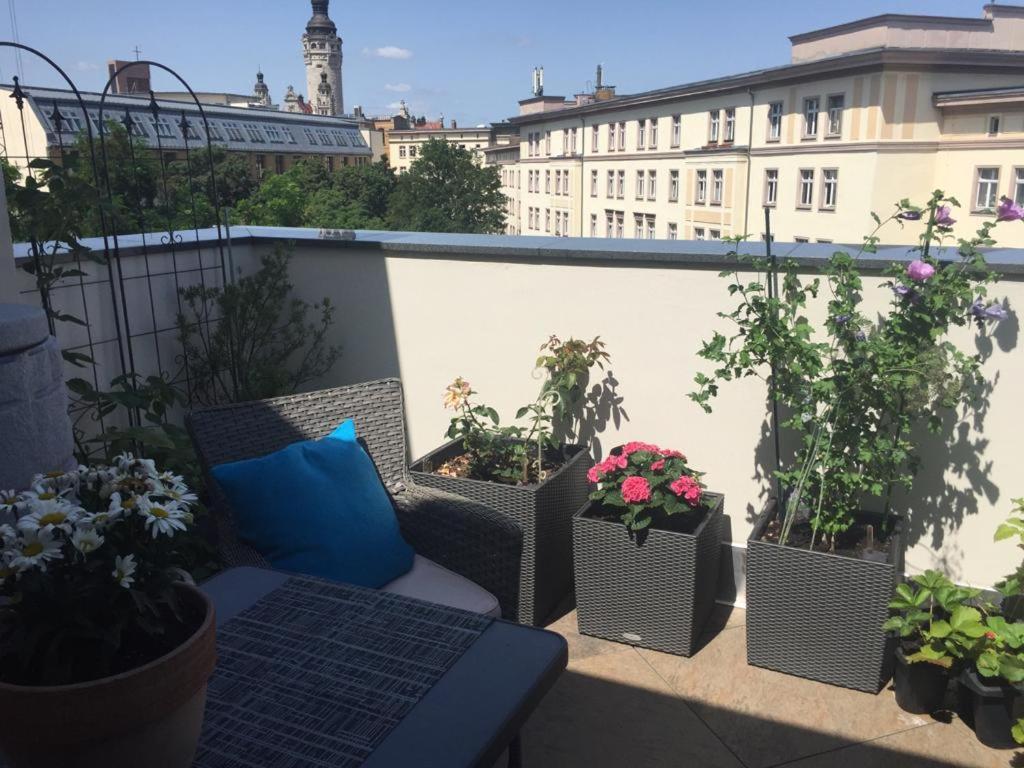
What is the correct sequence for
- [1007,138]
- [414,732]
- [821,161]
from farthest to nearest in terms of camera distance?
[821,161] < [1007,138] < [414,732]

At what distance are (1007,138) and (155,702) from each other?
26756 millimetres

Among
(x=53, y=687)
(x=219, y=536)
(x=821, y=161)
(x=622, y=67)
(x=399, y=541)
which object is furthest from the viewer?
(x=622, y=67)

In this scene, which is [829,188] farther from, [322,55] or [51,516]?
[322,55]

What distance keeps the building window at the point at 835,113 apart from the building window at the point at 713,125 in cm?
519

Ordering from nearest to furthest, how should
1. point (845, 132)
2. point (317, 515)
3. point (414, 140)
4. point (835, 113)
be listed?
point (317, 515), point (845, 132), point (835, 113), point (414, 140)

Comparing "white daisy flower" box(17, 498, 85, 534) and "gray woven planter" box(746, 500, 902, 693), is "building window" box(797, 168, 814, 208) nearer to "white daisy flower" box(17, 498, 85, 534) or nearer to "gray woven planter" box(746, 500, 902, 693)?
"gray woven planter" box(746, 500, 902, 693)

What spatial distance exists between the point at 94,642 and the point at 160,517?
153 millimetres

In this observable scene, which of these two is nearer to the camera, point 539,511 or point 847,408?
point 847,408

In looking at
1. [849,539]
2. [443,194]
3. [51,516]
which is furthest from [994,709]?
[443,194]

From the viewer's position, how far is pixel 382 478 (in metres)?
2.60

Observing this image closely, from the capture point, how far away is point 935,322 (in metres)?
2.35

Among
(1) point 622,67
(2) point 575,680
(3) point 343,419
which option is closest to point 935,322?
(2) point 575,680

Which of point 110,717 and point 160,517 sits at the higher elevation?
point 160,517

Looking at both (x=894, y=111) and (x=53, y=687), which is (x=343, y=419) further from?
(x=894, y=111)
